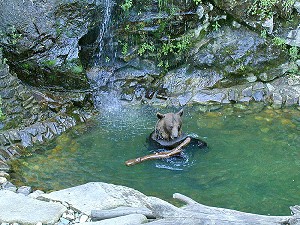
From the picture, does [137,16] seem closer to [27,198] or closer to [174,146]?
[174,146]

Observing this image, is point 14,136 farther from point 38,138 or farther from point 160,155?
point 160,155

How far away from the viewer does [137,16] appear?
9.19 m

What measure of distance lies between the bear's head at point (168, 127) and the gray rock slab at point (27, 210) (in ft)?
8.77

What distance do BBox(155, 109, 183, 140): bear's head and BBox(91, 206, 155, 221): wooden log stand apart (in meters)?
2.47

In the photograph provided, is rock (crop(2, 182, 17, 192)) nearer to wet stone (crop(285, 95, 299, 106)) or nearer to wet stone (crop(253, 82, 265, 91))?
wet stone (crop(253, 82, 265, 91))

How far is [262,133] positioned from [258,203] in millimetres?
2062

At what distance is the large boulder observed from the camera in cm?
827

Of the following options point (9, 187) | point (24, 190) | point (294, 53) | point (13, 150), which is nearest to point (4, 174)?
point (9, 187)

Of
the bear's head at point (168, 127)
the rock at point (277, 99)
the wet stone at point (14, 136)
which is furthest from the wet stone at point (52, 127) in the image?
the rock at point (277, 99)

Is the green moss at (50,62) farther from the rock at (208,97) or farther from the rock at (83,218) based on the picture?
the rock at (83,218)

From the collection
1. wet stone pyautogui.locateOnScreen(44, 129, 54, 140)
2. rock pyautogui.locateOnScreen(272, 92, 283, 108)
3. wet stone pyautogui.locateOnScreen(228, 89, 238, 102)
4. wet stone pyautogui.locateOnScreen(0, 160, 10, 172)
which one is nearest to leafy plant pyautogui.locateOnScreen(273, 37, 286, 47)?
rock pyautogui.locateOnScreen(272, 92, 283, 108)

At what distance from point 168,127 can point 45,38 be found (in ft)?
9.07

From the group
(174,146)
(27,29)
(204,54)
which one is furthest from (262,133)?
(27,29)

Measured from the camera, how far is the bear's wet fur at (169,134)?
736cm
